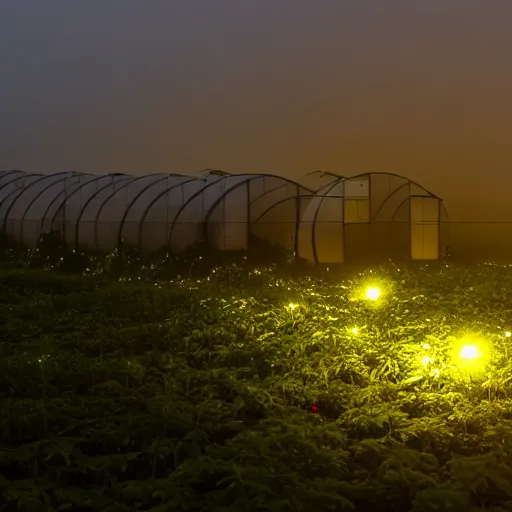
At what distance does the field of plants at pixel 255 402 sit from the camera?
4094 millimetres

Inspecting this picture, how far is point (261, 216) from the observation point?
1723 centimetres

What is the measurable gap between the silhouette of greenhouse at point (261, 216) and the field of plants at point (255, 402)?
252 inches

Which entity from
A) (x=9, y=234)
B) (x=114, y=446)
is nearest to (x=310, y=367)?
(x=114, y=446)

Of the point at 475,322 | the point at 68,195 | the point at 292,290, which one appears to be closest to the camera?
the point at 475,322

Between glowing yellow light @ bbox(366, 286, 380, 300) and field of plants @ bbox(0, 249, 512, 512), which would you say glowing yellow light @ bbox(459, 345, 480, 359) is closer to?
field of plants @ bbox(0, 249, 512, 512)

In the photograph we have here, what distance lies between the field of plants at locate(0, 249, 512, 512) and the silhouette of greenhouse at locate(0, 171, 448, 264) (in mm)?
6411

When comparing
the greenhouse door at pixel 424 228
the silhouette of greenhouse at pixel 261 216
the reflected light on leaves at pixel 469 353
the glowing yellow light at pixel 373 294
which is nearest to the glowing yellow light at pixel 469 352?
the reflected light on leaves at pixel 469 353

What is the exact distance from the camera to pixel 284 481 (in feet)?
13.5

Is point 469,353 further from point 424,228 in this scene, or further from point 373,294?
point 424,228

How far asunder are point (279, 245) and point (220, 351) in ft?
32.6

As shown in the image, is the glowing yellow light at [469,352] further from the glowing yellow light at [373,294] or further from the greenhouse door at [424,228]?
the greenhouse door at [424,228]

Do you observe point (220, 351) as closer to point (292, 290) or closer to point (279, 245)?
point (292, 290)

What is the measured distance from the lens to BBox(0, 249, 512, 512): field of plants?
4.09 metres

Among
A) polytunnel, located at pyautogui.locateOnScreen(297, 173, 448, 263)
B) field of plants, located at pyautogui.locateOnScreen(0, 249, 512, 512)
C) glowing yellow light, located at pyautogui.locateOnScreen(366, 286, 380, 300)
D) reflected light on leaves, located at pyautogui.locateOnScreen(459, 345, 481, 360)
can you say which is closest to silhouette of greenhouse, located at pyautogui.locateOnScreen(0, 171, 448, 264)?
polytunnel, located at pyautogui.locateOnScreen(297, 173, 448, 263)
